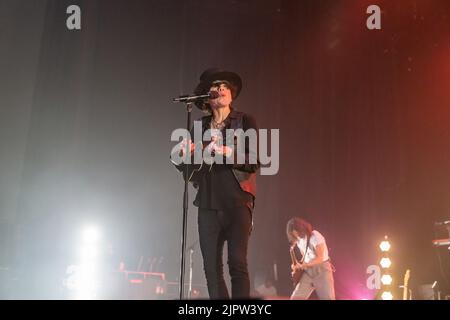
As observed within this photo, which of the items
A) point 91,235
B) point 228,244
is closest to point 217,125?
point 228,244

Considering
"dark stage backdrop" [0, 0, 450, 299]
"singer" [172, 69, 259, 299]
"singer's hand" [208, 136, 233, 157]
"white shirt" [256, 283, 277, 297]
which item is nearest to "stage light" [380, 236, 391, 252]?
"dark stage backdrop" [0, 0, 450, 299]

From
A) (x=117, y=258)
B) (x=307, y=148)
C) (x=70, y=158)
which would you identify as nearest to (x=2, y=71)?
(x=70, y=158)

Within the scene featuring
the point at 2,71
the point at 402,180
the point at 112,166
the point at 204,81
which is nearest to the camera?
the point at 204,81

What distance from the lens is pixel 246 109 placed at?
21.2ft

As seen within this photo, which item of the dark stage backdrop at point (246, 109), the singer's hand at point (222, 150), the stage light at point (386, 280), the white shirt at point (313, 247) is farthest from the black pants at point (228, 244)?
the stage light at point (386, 280)

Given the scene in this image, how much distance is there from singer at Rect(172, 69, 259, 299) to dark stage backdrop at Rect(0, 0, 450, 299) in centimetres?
343

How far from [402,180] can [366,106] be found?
1.15m

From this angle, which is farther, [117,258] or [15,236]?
[117,258]

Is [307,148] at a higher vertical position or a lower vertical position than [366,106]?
lower

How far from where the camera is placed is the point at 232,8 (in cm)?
604

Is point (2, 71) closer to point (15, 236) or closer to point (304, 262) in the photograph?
point (15, 236)

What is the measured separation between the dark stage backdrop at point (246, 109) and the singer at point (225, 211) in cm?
343

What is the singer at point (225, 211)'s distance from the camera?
2.09 metres

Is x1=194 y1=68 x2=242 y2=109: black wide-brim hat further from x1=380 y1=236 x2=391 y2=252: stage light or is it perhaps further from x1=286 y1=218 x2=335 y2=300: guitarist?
x1=380 y1=236 x2=391 y2=252: stage light
